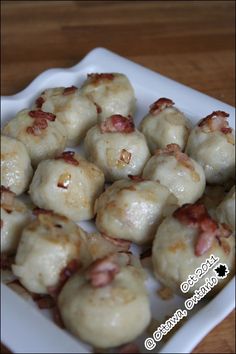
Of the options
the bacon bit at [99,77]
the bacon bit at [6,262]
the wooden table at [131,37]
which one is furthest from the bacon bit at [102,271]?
the wooden table at [131,37]

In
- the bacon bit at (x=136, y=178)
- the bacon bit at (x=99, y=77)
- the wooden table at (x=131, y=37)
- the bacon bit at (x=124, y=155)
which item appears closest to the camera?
the bacon bit at (x=136, y=178)

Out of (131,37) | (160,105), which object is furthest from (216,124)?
(131,37)

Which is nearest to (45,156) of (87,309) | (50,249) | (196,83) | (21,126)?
(21,126)

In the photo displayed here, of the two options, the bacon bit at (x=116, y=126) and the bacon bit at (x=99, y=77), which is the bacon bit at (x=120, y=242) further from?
the bacon bit at (x=99, y=77)

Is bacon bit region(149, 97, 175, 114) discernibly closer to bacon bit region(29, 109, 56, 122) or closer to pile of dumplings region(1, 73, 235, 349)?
pile of dumplings region(1, 73, 235, 349)

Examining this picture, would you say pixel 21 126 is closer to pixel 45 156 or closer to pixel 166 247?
pixel 45 156

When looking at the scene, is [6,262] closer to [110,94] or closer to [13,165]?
[13,165]
